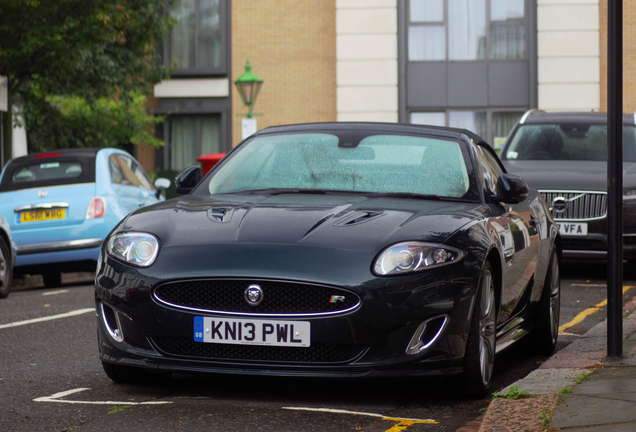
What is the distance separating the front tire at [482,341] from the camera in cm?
506

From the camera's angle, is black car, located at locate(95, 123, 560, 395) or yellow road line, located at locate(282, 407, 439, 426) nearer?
yellow road line, located at locate(282, 407, 439, 426)

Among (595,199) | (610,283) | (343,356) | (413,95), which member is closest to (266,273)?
(343,356)

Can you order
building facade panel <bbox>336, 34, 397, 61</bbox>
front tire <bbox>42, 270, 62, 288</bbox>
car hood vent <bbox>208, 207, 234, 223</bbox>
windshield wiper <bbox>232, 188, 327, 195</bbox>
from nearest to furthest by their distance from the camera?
car hood vent <bbox>208, 207, 234, 223</bbox>
windshield wiper <bbox>232, 188, 327, 195</bbox>
front tire <bbox>42, 270, 62, 288</bbox>
building facade panel <bbox>336, 34, 397, 61</bbox>

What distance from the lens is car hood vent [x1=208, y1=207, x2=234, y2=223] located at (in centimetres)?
532

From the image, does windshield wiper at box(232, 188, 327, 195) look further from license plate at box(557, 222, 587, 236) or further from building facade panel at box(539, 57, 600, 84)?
building facade panel at box(539, 57, 600, 84)

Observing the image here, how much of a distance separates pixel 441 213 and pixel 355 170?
0.91 meters

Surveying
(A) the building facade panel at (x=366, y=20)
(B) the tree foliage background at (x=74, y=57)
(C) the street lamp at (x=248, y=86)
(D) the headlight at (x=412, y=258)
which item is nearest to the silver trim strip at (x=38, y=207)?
(B) the tree foliage background at (x=74, y=57)

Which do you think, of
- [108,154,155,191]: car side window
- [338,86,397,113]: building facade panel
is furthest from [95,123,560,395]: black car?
[338,86,397,113]: building facade panel

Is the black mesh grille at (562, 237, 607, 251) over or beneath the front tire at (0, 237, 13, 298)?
over

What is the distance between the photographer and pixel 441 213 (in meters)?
5.38

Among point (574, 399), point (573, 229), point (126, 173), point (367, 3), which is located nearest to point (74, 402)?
point (574, 399)

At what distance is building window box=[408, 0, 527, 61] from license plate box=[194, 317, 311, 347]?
26026mm

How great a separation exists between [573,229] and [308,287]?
7185mm

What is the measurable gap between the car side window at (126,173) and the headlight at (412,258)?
28.8ft
